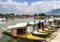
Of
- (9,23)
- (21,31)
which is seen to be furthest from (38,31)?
(9,23)

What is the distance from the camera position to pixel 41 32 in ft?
8.35

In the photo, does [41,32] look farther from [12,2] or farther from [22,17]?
[12,2]

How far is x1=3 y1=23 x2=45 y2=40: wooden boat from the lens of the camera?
2.51m

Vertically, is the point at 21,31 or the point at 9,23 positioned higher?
the point at 9,23

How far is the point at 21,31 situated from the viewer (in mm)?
2566

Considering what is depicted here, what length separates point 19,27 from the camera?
258 centimetres

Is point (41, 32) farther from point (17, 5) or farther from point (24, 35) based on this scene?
point (17, 5)

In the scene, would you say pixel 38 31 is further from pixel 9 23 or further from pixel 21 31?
pixel 9 23

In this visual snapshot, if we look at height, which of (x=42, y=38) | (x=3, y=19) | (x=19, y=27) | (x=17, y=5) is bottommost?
(x=42, y=38)

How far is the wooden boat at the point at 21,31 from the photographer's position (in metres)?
2.51

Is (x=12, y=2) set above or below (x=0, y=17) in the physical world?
Answer: above

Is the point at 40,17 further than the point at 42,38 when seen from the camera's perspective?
Yes

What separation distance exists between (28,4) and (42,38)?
71 centimetres

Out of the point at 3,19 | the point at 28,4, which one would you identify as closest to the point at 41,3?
the point at 28,4
